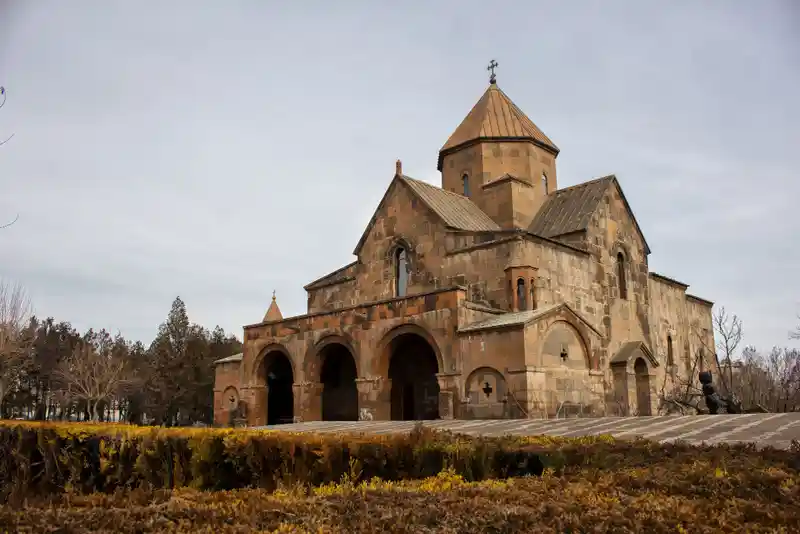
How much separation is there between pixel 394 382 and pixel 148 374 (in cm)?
3055

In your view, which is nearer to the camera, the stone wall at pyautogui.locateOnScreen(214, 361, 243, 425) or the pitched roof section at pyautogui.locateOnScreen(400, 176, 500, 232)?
the pitched roof section at pyautogui.locateOnScreen(400, 176, 500, 232)

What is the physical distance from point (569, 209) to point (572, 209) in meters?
0.13

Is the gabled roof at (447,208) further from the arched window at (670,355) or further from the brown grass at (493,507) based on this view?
the brown grass at (493,507)

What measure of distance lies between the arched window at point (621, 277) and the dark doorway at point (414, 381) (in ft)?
22.8

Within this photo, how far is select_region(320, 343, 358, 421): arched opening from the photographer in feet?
68.6

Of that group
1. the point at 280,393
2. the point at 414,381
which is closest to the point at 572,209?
the point at 414,381

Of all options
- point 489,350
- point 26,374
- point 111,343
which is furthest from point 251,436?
point 111,343

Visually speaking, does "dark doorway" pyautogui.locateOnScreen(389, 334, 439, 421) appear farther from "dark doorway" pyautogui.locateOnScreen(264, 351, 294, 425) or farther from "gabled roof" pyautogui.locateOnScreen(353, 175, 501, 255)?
"dark doorway" pyautogui.locateOnScreen(264, 351, 294, 425)

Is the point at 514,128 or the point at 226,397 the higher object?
the point at 514,128

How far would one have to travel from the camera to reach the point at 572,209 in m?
21.9

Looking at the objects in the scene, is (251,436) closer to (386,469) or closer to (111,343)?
(386,469)

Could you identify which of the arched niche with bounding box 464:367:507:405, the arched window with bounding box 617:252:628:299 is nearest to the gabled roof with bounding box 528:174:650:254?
the arched window with bounding box 617:252:628:299

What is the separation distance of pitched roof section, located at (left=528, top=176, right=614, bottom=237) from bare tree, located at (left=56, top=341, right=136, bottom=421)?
2732 cm

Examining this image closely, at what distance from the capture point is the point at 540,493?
14.8 feet
